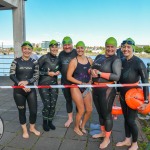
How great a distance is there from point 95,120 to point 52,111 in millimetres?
1437

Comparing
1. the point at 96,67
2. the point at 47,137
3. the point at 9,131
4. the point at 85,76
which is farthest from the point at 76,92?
the point at 9,131

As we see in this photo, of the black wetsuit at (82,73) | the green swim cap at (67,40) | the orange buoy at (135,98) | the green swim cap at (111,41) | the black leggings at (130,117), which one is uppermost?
the green swim cap at (67,40)

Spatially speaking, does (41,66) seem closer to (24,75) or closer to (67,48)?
(24,75)

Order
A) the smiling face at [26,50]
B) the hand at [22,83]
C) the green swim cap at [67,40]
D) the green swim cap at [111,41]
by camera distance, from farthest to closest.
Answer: the green swim cap at [67,40]
the smiling face at [26,50]
the hand at [22,83]
the green swim cap at [111,41]

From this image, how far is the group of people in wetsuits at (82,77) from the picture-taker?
353cm

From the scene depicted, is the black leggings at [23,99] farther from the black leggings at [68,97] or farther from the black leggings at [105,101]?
the black leggings at [105,101]

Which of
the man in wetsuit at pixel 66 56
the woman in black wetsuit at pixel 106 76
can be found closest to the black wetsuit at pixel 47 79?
the man in wetsuit at pixel 66 56

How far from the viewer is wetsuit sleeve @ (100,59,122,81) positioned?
3525 mm

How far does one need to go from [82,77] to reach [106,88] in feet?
2.29

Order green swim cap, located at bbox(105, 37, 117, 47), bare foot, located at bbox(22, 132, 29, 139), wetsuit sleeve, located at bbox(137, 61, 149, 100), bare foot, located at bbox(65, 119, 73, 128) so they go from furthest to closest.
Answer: bare foot, located at bbox(65, 119, 73, 128)
bare foot, located at bbox(22, 132, 29, 139)
green swim cap, located at bbox(105, 37, 117, 47)
wetsuit sleeve, located at bbox(137, 61, 149, 100)

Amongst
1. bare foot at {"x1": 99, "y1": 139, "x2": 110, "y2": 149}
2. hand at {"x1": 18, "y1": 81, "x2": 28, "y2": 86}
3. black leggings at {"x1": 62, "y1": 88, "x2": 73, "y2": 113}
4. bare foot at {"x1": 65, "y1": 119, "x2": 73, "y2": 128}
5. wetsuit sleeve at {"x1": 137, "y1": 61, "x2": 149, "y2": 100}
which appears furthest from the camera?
bare foot at {"x1": 65, "y1": 119, "x2": 73, "y2": 128}

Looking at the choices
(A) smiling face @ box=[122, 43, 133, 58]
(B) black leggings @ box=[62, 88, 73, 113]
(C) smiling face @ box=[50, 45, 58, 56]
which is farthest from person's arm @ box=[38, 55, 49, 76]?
(A) smiling face @ box=[122, 43, 133, 58]

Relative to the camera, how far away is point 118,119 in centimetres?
543

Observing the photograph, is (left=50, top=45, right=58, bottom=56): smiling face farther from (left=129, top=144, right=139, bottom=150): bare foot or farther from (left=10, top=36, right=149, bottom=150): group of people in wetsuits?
(left=129, top=144, right=139, bottom=150): bare foot
